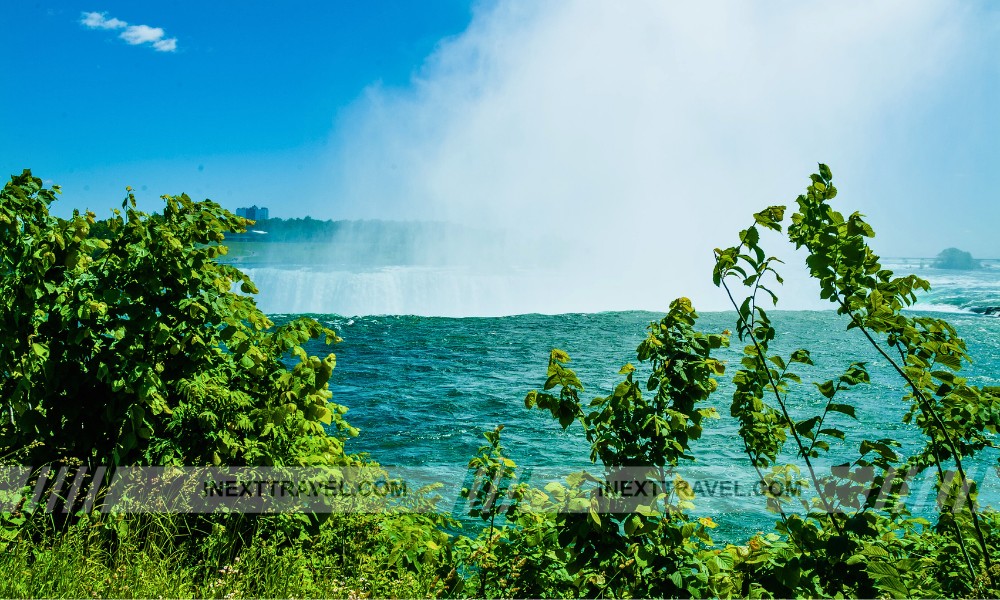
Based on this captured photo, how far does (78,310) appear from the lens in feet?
9.07

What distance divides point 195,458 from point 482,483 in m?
1.37

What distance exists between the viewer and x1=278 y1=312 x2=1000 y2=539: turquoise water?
639cm

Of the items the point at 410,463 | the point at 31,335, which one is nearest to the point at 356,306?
the point at 410,463

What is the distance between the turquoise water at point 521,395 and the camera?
21.0 feet

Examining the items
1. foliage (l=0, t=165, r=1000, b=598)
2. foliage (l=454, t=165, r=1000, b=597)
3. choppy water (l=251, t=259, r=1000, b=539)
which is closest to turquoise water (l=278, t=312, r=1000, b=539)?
choppy water (l=251, t=259, r=1000, b=539)

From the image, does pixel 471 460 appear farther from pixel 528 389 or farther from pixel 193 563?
pixel 528 389

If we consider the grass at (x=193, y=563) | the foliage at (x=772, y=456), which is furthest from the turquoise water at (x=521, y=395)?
the foliage at (x=772, y=456)

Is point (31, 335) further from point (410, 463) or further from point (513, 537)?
point (410, 463)

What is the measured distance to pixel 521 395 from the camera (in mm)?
10336

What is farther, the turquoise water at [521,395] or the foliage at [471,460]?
the turquoise water at [521,395]

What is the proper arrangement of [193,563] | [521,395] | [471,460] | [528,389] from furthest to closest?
[528,389] < [521,395] < [193,563] < [471,460]

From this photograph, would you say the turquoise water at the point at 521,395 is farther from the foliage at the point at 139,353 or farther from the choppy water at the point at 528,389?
the foliage at the point at 139,353

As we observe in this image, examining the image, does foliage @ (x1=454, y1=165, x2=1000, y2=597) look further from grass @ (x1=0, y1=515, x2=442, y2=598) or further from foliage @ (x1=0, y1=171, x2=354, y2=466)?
foliage @ (x1=0, y1=171, x2=354, y2=466)

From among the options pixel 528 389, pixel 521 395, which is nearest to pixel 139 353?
pixel 521 395
